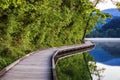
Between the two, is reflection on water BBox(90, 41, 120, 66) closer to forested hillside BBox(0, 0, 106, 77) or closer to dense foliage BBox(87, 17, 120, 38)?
forested hillside BBox(0, 0, 106, 77)

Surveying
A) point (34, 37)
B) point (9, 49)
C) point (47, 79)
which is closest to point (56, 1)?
point (34, 37)

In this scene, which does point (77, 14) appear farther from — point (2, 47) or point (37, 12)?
point (2, 47)

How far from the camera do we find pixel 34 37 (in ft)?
95.9

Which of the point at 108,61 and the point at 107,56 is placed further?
the point at 107,56

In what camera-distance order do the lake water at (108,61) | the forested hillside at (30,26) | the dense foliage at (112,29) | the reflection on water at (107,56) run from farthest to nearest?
1. the dense foliage at (112,29)
2. the reflection on water at (107,56)
3. the lake water at (108,61)
4. the forested hillside at (30,26)

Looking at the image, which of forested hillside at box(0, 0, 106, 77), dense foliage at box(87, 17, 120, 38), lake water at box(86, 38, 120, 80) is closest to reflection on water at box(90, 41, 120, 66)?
lake water at box(86, 38, 120, 80)

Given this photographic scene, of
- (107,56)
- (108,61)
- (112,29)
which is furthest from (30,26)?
(112,29)

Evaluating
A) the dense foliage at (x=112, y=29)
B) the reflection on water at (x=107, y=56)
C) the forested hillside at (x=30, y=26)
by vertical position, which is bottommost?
the dense foliage at (x=112, y=29)

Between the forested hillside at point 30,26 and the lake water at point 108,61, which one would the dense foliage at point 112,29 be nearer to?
the lake water at point 108,61

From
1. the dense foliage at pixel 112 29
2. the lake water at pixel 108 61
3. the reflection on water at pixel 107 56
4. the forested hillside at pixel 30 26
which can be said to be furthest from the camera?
the dense foliage at pixel 112 29

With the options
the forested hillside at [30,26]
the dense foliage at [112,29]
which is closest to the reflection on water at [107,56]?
the forested hillside at [30,26]

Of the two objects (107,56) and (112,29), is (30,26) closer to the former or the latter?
(107,56)

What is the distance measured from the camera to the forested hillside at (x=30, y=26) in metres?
20.4

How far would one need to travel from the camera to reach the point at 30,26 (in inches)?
1041
